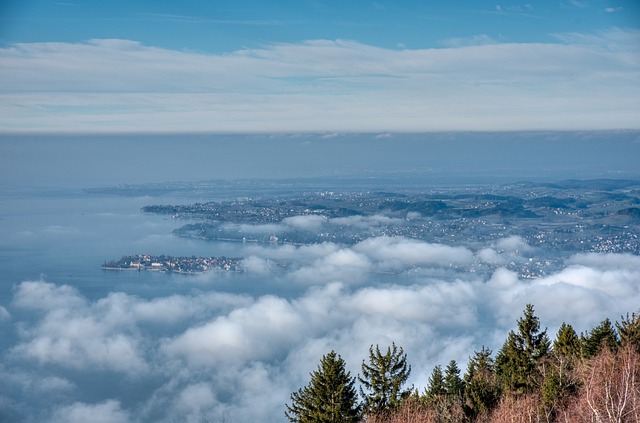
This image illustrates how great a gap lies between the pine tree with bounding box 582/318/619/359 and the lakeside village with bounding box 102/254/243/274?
229ft

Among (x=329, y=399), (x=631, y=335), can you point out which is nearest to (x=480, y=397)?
(x=329, y=399)

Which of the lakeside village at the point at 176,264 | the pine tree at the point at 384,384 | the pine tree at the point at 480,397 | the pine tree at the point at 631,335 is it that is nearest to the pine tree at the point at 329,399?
the pine tree at the point at 384,384

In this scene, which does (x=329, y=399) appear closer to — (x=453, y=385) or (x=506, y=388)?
(x=506, y=388)

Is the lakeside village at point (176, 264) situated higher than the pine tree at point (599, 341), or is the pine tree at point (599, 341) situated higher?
the pine tree at point (599, 341)

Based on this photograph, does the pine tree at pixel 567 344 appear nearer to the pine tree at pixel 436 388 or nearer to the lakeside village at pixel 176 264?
the pine tree at pixel 436 388

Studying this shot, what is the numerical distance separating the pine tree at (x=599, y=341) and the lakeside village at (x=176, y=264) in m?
69.8

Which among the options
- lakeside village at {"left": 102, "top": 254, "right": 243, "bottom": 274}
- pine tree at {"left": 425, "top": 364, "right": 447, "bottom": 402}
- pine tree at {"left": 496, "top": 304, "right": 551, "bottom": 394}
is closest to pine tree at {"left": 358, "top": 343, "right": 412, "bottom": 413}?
pine tree at {"left": 425, "top": 364, "right": 447, "bottom": 402}

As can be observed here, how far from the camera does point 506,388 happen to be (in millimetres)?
18234

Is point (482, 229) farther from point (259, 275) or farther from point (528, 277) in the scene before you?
point (259, 275)

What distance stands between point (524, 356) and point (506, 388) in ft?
8.01

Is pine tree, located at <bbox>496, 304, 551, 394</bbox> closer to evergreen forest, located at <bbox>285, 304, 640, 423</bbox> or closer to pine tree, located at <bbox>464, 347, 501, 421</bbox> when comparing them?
evergreen forest, located at <bbox>285, 304, 640, 423</bbox>

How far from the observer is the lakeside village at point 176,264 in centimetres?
8844

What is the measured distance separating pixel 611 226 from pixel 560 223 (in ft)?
27.5

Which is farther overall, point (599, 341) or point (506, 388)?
point (599, 341)
